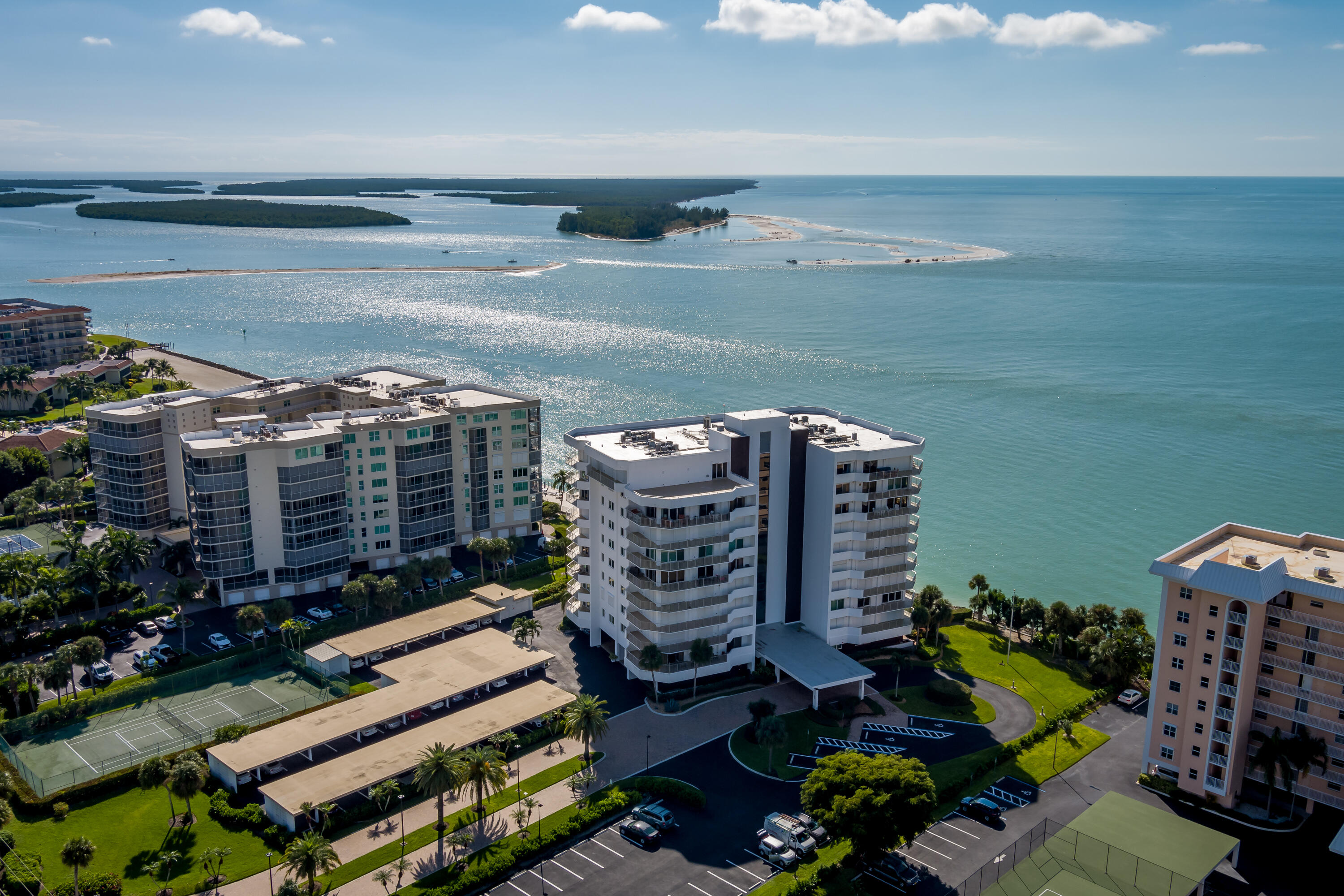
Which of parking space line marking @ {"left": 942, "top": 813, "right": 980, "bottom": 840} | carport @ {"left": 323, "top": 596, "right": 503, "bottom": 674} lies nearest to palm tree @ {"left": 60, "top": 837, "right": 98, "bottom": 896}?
carport @ {"left": 323, "top": 596, "right": 503, "bottom": 674}

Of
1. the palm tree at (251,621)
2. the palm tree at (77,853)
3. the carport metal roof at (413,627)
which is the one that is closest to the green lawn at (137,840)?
the palm tree at (77,853)

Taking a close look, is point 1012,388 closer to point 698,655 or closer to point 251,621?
point 698,655

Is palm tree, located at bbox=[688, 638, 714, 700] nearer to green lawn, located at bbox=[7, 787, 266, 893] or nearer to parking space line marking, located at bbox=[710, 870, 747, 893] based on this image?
parking space line marking, located at bbox=[710, 870, 747, 893]

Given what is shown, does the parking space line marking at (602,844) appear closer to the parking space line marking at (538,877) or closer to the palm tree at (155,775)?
the parking space line marking at (538,877)

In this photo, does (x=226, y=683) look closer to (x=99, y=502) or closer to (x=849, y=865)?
(x=99, y=502)

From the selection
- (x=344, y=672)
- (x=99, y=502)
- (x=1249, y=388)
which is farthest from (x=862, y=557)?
(x=1249, y=388)

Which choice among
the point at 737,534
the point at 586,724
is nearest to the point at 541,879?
the point at 586,724
